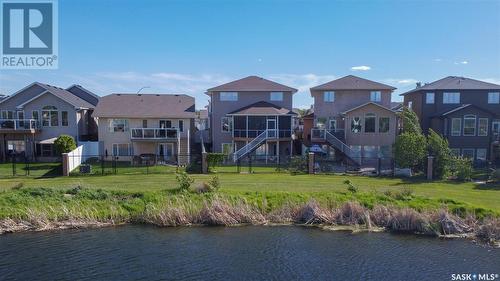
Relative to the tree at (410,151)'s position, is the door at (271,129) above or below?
above

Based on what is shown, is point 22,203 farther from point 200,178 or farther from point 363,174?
point 363,174

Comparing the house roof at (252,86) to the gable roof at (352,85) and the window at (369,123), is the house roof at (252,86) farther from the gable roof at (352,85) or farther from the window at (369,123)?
the window at (369,123)

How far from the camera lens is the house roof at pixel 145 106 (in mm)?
39344

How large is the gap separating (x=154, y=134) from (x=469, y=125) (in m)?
31.6

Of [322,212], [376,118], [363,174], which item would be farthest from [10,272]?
[376,118]

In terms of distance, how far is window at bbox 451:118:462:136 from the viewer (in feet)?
125

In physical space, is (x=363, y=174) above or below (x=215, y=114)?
below

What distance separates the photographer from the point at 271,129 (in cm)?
3853

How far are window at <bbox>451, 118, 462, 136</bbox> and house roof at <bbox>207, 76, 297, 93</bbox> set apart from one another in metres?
16.2

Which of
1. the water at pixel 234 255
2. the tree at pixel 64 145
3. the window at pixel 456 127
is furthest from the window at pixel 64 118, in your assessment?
the window at pixel 456 127

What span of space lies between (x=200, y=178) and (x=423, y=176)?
1743cm

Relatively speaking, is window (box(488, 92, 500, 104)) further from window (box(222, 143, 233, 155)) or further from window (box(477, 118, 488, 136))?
window (box(222, 143, 233, 155))

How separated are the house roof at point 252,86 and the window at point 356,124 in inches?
281

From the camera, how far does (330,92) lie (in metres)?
40.8
